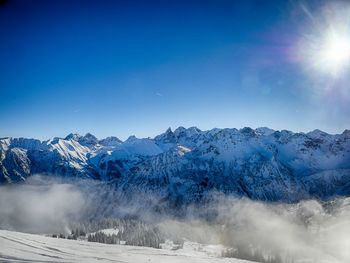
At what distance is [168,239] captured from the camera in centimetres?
18100

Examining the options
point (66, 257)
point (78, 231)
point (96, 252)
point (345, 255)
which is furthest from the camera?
point (78, 231)

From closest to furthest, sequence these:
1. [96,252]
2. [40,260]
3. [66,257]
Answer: [40,260] → [66,257] → [96,252]

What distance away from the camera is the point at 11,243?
6053 centimetres

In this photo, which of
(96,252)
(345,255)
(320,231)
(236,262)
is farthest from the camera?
(320,231)

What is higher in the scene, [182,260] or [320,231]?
[182,260]

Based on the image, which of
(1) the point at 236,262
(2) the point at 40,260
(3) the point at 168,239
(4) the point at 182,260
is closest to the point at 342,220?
(3) the point at 168,239

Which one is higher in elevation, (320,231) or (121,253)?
(121,253)

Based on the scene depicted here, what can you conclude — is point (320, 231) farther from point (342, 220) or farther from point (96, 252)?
point (96, 252)

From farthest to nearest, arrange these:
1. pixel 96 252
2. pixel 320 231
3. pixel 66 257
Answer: pixel 320 231
pixel 96 252
pixel 66 257

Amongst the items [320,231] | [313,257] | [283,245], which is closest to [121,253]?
[313,257]

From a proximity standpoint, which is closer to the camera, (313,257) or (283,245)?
(313,257)

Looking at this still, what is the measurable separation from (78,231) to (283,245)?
106526 mm

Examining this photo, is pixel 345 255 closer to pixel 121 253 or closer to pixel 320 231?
pixel 320 231

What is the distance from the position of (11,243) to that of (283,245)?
153392 mm
